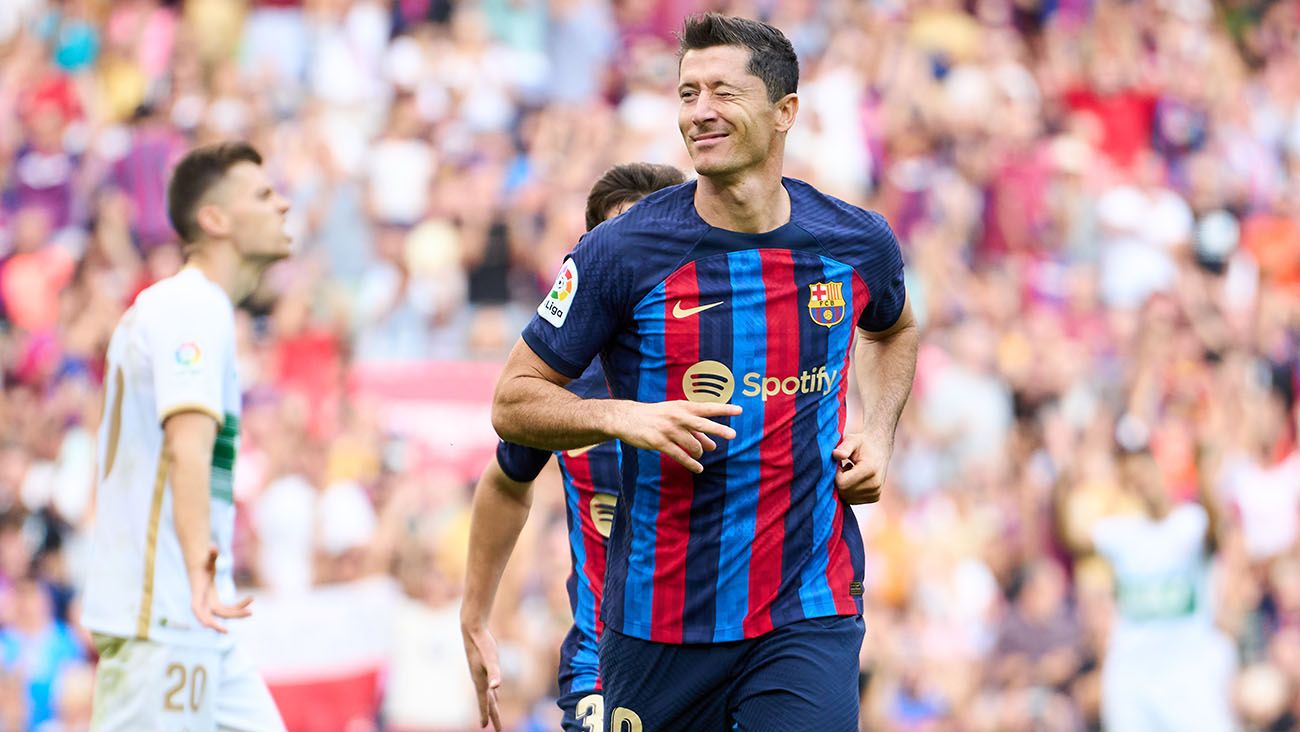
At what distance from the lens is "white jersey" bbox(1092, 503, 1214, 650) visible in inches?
501

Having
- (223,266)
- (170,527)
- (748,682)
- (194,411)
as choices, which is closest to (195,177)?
(223,266)

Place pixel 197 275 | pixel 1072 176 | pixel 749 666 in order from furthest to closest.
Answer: pixel 1072 176, pixel 197 275, pixel 749 666

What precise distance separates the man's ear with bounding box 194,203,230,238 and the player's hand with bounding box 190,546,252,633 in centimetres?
128

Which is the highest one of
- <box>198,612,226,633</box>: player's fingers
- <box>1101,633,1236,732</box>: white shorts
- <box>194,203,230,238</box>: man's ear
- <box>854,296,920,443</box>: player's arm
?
<box>194,203,230,238</box>: man's ear

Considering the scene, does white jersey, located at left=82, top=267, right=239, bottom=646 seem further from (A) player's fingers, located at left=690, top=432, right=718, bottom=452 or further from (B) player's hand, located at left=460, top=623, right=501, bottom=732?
(A) player's fingers, located at left=690, top=432, right=718, bottom=452

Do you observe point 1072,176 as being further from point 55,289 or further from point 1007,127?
point 55,289

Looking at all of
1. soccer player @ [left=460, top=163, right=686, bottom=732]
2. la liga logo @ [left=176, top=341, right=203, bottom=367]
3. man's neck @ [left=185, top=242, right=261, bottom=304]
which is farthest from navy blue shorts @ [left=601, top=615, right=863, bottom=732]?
man's neck @ [left=185, top=242, right=261, bottom=304]

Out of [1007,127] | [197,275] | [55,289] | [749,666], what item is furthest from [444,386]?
[749,666]

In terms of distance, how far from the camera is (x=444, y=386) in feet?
45.5

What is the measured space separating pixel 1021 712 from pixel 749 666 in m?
8.09

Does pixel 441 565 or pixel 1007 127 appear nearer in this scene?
pixel 441 565

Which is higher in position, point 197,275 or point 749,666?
point 197,275

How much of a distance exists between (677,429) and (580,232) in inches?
394

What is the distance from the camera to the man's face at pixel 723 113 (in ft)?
17.0
